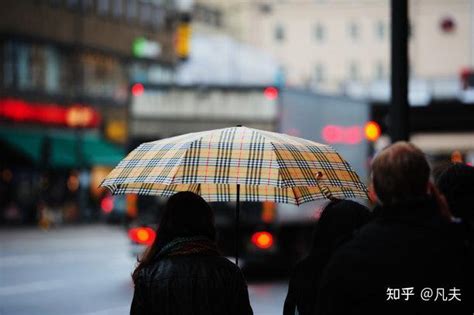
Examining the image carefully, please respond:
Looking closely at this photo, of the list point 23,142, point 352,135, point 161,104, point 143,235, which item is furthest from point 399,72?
point 23,142

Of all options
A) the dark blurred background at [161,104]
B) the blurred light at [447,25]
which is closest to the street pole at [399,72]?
the dark blurred background at [161,104]

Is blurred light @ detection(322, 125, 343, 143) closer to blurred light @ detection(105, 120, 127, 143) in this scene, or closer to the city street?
the city street

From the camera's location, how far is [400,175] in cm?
394

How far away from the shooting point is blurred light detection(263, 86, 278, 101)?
20978mm

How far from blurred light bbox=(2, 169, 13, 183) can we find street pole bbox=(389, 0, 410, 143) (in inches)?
1576

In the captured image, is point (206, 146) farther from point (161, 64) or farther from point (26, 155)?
point (161, 64)

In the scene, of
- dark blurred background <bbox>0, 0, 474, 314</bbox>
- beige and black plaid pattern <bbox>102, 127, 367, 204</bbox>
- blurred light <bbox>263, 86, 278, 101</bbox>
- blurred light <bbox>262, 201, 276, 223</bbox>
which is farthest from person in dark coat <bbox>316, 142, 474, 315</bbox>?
blurred light <bbox>263, 86, 278, 101</bbox>

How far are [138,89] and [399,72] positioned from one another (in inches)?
506

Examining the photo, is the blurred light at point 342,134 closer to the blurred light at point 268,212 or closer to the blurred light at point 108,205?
the blurred light at point 268,212

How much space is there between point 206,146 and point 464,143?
6170cm

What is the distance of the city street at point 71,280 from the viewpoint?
51.9ft

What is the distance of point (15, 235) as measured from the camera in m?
38.6

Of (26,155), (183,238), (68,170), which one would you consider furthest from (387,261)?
(68,170)

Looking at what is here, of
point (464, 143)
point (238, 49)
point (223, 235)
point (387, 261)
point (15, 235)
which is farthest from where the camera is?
point (464, 143)
